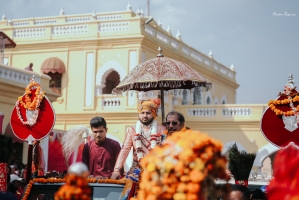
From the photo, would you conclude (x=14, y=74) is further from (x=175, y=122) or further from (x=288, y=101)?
(x=175, y=122)

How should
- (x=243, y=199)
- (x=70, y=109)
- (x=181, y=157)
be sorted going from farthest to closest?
1. (x=70, y=109)
2. (x=243, y=199)
3. (x=181, y=157)

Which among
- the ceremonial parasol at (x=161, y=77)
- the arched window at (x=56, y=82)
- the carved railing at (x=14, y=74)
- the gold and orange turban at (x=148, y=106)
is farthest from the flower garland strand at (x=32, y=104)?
the arched window at (x=56, y=82)

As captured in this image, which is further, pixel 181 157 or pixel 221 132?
pixel 221 132

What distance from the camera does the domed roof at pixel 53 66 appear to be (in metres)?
25.2

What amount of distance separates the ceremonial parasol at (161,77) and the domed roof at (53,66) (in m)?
17.1

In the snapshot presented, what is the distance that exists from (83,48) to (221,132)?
7.35 meters

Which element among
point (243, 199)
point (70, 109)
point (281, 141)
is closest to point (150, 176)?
point (243, 199)

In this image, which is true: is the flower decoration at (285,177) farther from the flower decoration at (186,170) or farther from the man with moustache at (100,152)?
the man with moustache at (100,152)

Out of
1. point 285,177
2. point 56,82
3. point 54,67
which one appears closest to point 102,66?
point 54,67

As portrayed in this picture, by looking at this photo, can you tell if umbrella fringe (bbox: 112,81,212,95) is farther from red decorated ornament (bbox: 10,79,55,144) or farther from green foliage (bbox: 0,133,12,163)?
green foliage (bbox: 0,133,12,163)

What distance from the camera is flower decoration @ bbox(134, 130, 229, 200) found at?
272 centimetres

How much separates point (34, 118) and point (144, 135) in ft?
9.55

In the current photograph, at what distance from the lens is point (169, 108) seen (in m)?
25.8

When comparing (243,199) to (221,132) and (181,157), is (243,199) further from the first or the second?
(221,132)
